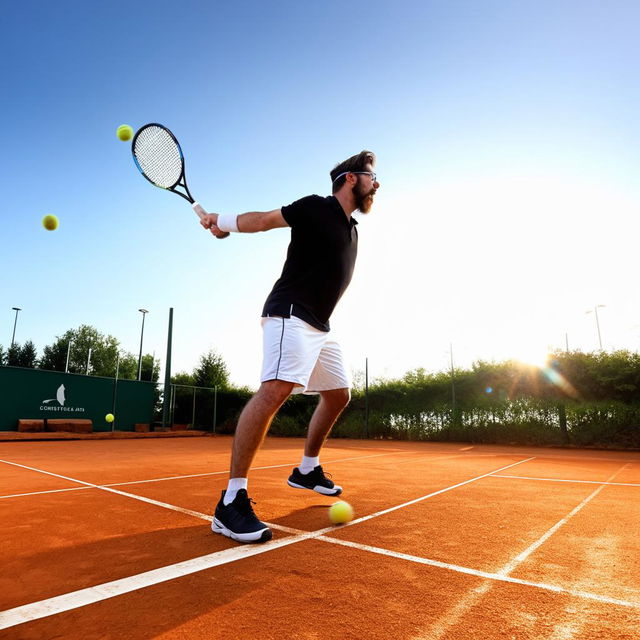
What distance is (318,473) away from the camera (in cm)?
296

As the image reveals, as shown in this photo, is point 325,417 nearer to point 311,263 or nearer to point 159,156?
point 311,263

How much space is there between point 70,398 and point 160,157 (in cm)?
1721

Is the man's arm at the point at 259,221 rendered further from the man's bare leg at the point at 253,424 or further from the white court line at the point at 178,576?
the white court line at the point at 178,576

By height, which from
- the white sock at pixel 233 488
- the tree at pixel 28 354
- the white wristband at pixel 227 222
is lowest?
the white sock at pixel 233 488

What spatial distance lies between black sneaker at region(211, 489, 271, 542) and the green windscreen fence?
57.8ft

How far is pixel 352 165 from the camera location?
2871 mm

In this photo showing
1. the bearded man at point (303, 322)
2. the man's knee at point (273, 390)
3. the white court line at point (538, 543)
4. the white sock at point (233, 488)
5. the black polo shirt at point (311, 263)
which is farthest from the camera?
the black polo shirt at point (311, 263)

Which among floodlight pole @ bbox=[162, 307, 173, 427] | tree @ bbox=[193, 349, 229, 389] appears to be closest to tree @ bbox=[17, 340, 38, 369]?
tree @ bbox=[193, 349, 229, 389]

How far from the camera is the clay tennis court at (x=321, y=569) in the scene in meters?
1.24

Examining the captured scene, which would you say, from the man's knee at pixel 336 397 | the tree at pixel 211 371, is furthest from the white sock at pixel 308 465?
the tree at pixel 211 371

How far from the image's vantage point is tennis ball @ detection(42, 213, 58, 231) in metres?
8.56

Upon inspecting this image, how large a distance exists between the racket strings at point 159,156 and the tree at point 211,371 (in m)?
23.8

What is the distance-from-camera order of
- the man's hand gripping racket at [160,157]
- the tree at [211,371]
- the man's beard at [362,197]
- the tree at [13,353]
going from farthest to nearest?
the tree at [13,353] < the tree at [211,371] < the man's hand gripping racket at [160,157] < the man's beard at [362,197]

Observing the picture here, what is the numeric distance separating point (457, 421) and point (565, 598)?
1406cm
